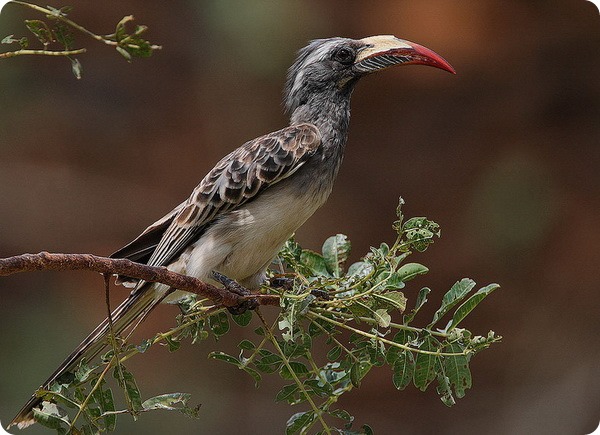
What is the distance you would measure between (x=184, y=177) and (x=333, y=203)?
0.99 metres

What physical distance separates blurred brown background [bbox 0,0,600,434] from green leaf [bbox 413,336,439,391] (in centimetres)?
359

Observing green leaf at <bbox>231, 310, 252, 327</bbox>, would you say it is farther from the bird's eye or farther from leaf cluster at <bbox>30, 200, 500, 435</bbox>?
the bird's eye

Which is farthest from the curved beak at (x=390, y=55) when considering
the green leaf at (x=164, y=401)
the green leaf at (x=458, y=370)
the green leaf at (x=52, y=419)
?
the green leaf at (x=52, y=419)

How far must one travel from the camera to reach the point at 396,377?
187 centimetres

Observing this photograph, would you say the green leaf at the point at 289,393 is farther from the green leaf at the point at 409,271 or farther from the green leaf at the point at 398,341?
the green leaf at the point at 409,271

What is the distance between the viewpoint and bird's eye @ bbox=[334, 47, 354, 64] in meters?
2.74

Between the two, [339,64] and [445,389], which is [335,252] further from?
[339,64]

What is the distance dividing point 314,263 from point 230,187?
36cm

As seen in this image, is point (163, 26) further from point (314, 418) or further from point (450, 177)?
point (314, 418)

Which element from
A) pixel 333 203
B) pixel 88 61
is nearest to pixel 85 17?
pixel 88 61

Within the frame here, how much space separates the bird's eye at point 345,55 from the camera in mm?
2736

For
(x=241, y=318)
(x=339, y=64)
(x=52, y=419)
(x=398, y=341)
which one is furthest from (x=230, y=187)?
(x=52, y=419)

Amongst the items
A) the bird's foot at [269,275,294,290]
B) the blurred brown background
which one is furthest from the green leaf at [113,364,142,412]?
the blurred brown background

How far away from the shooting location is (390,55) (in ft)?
8.68
